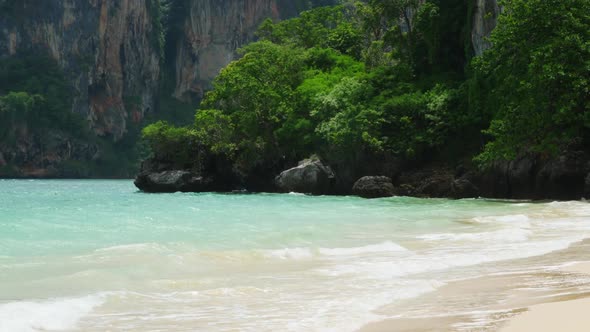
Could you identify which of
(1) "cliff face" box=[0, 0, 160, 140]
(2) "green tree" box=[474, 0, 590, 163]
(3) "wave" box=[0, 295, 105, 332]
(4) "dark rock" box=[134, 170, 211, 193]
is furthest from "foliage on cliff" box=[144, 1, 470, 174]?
(1) "cliff face" box=[0, 0, 160, 140]

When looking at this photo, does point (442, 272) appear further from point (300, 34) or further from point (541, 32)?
point (300, 34)

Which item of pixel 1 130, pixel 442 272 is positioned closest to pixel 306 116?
pixel 442 272

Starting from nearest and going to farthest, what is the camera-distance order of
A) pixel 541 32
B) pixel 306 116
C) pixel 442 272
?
pixel 442 272, pixel 541 32, pixel 306 116

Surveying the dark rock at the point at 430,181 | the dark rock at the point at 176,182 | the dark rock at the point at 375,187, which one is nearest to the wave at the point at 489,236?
the dark rock at the point at 430,181

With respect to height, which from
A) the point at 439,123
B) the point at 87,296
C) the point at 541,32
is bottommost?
Result: the point at 87,296

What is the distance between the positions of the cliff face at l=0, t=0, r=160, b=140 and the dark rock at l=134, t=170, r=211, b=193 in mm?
52147

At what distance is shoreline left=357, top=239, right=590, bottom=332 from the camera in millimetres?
4668

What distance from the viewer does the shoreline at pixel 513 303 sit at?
4.67 m

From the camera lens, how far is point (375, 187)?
26.8 m

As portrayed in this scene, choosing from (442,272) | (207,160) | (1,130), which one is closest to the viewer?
(442,272)

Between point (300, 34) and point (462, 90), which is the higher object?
point (300, 34)

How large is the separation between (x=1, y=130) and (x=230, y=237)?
7287 centimetres

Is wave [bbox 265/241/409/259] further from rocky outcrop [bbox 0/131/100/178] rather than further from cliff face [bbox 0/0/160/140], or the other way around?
cliff face [bbox 0/0/160/140]

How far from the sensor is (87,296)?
6.52 metres
